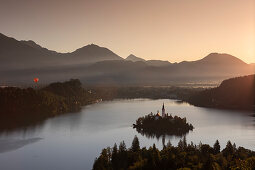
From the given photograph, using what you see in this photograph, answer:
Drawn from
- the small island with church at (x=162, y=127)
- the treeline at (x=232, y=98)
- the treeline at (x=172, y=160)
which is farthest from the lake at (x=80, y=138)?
the treeline at (x=232, y=98)

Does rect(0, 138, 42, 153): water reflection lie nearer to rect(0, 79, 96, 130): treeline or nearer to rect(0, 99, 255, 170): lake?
rect(0, 99, 255, 170): lake

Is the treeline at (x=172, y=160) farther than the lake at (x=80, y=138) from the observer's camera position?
No

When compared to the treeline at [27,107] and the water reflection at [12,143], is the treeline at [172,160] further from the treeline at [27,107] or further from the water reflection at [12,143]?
the treeline at [27,107]

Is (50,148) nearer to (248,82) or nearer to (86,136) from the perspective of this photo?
(86,136)

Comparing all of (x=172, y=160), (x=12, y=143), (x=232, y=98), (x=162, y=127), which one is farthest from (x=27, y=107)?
(x=232, y=98)

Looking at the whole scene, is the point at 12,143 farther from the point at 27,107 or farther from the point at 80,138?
the point at 27,107

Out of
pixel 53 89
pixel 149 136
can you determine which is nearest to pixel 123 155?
pixel 149 136

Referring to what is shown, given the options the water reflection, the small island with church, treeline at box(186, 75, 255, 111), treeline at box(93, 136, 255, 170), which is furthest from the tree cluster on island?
treeline at box(186, 75, 255, 111)

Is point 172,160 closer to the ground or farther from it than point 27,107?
closer to the ground
